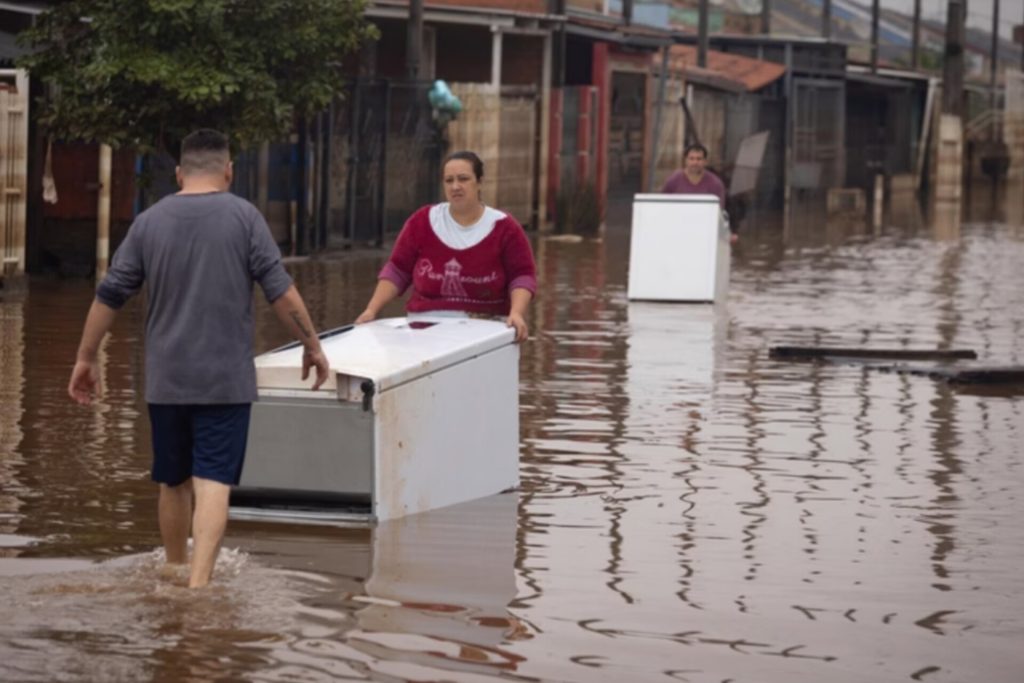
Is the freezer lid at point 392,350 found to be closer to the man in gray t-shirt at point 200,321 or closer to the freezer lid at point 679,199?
the man in gray t-shirt at point 200,321

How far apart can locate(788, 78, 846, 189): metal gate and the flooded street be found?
34101 millimetres

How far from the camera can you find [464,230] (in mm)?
10102

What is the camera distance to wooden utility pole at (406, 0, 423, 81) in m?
28.3

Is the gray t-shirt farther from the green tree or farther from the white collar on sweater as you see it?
the green tree

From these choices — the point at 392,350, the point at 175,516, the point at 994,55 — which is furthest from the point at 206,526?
the point at 994,55

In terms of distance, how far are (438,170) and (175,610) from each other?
2151 centimetres

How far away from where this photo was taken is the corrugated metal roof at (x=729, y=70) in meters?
44.0

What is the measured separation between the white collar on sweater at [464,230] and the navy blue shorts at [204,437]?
7.90 ft

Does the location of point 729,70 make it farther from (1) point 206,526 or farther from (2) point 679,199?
(1) point 206,526

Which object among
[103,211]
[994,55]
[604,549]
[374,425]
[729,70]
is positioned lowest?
[604,549]

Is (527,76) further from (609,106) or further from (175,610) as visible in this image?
(175,610)

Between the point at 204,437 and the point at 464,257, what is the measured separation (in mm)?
2572

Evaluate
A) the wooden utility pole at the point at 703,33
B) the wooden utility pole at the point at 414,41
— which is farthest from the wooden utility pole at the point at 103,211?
the wooden utility pole at the point at 703,33

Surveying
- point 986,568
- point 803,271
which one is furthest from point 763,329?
point 986,568
